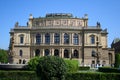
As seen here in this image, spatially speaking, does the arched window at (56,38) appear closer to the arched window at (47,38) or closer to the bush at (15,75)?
the arched window at (47,38)

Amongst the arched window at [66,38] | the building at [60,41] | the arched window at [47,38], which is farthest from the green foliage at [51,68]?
the arched window at [47,38]

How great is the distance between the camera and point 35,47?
93.4 meters

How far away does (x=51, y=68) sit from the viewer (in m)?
22.7

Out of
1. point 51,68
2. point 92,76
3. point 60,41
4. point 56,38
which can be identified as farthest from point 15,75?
point 56,38

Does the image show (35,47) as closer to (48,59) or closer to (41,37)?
(41,37)

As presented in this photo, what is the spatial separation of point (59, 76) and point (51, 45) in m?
69.5

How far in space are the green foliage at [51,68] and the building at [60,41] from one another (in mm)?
68335

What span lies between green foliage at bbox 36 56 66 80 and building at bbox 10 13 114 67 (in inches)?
2690

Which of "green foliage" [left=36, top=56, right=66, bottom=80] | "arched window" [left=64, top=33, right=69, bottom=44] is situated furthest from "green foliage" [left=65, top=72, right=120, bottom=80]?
"arched window" [left=64, top=33, right=69, bottom=44]

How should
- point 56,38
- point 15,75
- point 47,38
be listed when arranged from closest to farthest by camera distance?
point 15,75 → point 56,38 → point 47,38

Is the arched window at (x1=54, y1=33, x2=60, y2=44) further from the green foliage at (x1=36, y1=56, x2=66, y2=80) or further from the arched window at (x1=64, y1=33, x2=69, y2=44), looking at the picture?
the green foliage at (x1=36, y1=56, x2=66, y2=80)

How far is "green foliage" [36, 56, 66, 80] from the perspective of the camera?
22.7 metres

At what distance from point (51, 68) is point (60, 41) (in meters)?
70.4

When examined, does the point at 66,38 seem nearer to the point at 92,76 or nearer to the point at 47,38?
the point at 47,38
